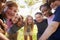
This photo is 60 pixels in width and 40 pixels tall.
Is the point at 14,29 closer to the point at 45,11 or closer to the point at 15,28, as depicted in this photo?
the point at 15,28

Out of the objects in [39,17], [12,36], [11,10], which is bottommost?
[12,36]

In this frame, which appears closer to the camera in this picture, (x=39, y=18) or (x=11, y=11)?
(x=11, y=11)

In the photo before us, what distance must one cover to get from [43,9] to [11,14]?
0.31m

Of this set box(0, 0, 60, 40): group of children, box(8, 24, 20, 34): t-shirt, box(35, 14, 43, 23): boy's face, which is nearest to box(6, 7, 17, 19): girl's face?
box(0, 0, 60, 40): group of children

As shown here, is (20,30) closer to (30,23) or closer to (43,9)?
(30,23)

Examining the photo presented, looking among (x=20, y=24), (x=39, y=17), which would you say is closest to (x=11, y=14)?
(x=20, y=24)

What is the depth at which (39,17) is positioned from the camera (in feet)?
4.99

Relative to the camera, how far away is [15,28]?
1523mm

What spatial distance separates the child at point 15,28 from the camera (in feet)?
4.83

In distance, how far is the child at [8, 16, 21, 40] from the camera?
4.83 feet

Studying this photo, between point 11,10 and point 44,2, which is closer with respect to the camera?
point 11,10

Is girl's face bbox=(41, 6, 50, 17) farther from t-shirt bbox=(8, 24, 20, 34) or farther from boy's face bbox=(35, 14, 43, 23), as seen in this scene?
t-shirt bbox=(8, 24, 20, 34)

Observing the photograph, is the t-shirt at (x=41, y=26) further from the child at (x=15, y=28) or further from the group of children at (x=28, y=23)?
the child at (x=15, y=28)

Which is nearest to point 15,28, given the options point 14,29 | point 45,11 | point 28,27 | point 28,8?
point 14,29
